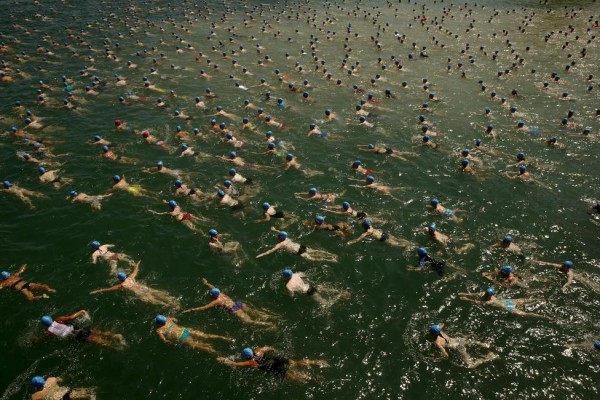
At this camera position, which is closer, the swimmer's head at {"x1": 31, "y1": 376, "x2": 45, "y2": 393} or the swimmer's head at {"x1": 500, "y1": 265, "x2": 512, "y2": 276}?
the swimmer's head at {"x1": 31, "y1": 376, "x2": 45, "y2": 393}

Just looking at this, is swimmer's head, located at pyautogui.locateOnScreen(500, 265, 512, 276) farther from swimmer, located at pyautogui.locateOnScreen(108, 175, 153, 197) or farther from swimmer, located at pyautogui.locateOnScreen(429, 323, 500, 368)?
swimmer, located at pyautogui.locateOnScreen(108, 175, 153, 197)

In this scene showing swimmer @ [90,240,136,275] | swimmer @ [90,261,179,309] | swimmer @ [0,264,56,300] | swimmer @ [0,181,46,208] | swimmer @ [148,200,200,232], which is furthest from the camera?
swimmer @ [0,181,46,208]

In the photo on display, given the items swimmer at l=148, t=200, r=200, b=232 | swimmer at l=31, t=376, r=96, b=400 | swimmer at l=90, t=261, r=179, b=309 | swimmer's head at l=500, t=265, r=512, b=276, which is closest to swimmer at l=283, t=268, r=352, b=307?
swimmer at l=90, t=261, r=179, b=309

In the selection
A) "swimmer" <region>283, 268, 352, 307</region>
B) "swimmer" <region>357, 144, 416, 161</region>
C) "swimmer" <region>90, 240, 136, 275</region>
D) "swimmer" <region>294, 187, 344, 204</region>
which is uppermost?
"swimmer" <region>357, 144, 416, 161</region>

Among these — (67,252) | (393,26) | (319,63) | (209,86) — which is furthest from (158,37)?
(67,252)

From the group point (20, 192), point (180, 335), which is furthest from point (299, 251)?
point (20, 192)

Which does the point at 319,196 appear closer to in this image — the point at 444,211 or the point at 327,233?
the point at 327,233
